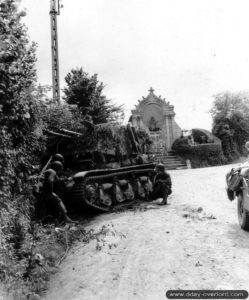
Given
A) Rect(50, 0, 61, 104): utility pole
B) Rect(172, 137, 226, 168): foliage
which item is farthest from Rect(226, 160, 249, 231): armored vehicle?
Rect(172, 137, 226, 168): foliage

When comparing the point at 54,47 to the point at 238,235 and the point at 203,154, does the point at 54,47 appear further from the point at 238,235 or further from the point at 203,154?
the point at 203,154

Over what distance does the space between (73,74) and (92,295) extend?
20861mm

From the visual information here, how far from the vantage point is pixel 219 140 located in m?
31.7

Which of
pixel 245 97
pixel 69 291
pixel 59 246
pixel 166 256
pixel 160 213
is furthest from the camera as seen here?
pixel 245 97

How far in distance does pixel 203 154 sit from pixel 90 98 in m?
10.4

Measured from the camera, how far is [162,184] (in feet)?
37.8

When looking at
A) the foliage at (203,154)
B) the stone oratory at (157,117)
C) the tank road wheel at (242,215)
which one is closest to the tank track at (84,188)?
the tank road wheel at (242,215)

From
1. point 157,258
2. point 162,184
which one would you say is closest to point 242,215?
point 157,258

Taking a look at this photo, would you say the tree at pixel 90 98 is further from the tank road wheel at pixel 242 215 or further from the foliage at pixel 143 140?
the tank road wheel at pixel 242 215

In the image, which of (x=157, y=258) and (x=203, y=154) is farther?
(x=203, y=154)

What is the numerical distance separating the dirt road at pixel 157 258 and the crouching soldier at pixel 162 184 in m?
1.67

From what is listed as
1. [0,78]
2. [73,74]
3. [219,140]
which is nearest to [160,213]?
[0,78]

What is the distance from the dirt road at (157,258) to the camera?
5.18 metres

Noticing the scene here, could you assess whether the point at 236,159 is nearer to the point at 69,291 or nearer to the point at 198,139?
the point at 198,139
